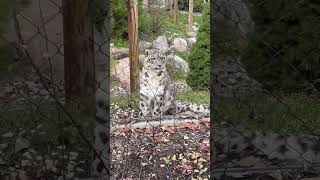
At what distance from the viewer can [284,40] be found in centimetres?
129

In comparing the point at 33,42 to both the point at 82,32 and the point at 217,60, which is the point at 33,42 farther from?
the point at 217,60

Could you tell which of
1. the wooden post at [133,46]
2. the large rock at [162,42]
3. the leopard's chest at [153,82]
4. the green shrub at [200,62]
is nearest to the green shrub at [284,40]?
the leopard's chest at [153,82]

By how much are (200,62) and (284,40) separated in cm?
363

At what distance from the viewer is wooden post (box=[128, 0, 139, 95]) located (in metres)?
3.90

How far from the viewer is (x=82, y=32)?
1059 mm

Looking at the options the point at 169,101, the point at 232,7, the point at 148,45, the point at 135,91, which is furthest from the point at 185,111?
the point at 232,7

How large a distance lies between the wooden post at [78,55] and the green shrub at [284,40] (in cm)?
35

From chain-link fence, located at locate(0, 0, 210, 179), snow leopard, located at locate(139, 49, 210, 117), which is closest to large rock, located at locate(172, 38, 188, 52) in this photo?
snow leopard, located at locate(139, 49, 210, 117)

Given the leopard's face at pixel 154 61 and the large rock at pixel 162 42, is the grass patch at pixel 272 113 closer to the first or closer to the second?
the leopard's face at pixel 154 61

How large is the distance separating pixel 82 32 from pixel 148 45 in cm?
460

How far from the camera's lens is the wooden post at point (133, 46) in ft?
12.8

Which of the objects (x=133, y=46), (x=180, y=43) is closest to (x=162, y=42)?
(x=180, y=43)

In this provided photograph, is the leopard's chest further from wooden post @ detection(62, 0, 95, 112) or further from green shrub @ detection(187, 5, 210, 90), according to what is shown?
wooden post @ detection(62, 0, 95, 112)

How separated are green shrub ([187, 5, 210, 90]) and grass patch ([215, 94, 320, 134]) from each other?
350 centimetres
